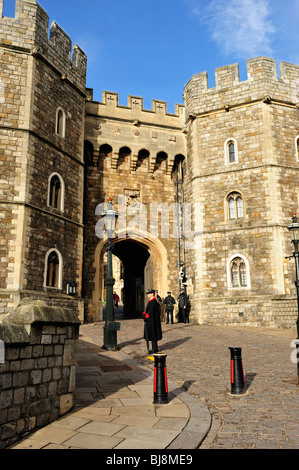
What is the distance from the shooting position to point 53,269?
578 inches

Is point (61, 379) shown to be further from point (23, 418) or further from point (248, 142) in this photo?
point (248, 142)

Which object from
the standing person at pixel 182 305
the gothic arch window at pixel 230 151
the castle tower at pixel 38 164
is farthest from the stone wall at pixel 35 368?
the gothic arch window at pixel 230 151

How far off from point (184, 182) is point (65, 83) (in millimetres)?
7318

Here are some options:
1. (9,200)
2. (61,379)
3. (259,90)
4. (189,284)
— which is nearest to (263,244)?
(189,284)

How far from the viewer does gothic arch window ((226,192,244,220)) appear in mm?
17734

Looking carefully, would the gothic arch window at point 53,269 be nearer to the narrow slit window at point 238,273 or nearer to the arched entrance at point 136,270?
the arched entrance at point 136,270


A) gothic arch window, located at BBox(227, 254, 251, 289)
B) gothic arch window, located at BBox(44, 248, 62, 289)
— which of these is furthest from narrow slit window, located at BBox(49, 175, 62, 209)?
gothic arch window, located at BBox(227, 254, 251, 289)

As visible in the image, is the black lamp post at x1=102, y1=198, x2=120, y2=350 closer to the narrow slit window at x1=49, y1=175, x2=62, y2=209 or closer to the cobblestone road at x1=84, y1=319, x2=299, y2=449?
the cobblestone road at x1=84, y1=319, x2=299, y2=449

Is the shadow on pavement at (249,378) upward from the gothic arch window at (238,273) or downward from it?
downward

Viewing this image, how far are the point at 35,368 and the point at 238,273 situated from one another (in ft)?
44.7

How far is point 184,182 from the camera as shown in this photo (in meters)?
20.0

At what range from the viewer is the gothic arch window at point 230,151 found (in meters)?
18.2

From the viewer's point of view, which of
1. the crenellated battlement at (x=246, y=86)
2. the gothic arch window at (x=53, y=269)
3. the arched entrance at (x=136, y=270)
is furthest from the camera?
the crenellated battlement at (x=246, y=86)

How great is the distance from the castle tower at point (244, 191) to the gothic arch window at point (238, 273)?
0.04 meters
